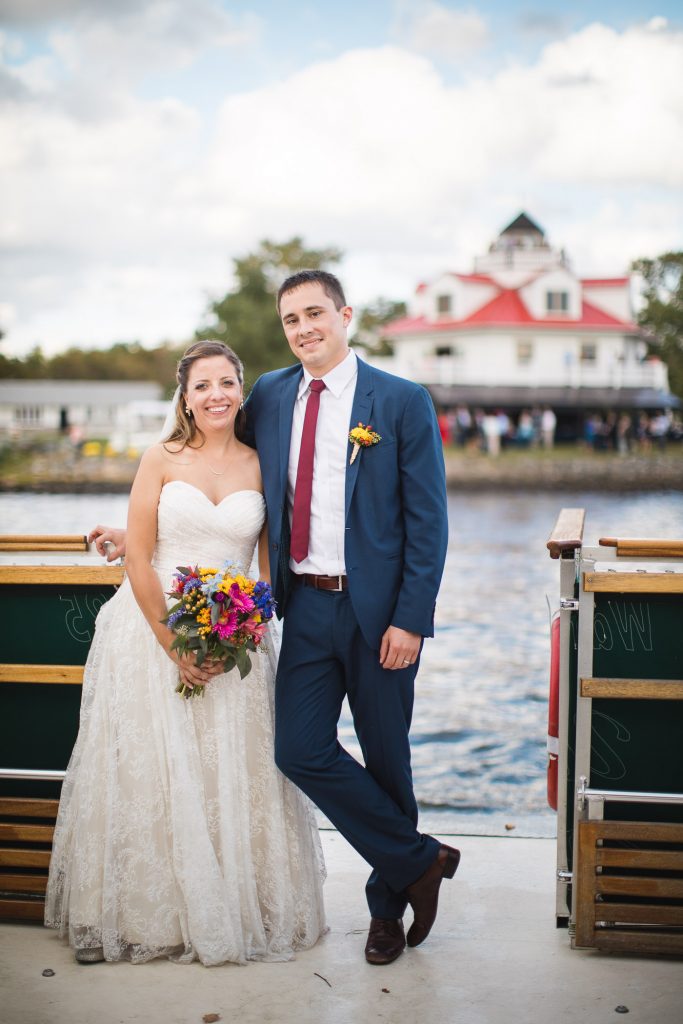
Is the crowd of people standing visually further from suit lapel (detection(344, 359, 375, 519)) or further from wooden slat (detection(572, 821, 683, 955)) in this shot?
wooden slat (detection(572, 821, 683, 955))

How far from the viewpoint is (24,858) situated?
4.17 m

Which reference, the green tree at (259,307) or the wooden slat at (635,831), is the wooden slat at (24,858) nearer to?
the wooden slat at (635,831)

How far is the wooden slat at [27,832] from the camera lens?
164 inches

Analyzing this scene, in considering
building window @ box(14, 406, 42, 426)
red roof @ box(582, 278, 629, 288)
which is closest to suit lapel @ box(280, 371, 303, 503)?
red roof @ box(582, 278, 629, 288)

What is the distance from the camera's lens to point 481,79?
144 feet

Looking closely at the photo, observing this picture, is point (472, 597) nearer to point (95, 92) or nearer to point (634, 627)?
point (634, 627)

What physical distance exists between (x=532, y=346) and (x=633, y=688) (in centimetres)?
5360

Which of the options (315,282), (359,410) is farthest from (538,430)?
(359,410)

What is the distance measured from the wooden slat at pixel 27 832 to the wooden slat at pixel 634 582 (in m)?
2.31

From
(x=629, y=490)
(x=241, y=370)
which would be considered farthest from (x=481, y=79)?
(x=241, y=370)

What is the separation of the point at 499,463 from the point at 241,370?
38737mm

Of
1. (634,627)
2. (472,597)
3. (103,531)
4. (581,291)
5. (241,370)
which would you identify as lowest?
(472,597)

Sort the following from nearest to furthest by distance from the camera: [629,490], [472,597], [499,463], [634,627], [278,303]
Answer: [634,627], [278,303], [472,597], [629,490], [499,463]

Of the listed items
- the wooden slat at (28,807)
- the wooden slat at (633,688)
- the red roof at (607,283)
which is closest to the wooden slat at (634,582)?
the wooden slat at (633,688)
